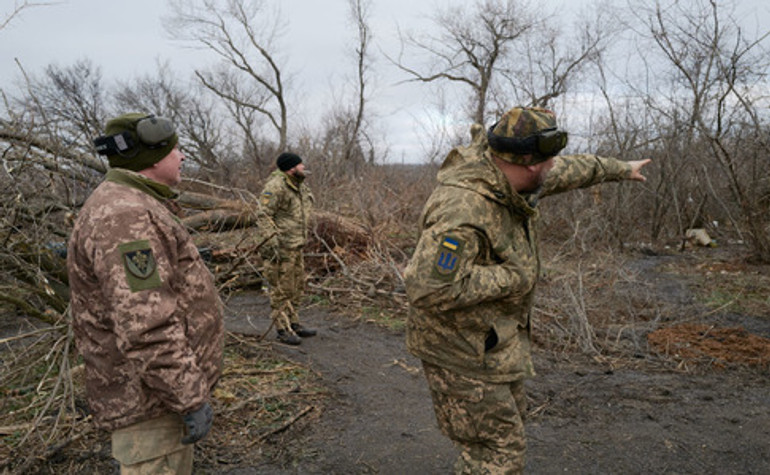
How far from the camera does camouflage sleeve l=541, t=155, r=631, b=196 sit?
3.03 m

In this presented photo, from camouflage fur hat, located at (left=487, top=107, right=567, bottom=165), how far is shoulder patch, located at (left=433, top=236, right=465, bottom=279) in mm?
492

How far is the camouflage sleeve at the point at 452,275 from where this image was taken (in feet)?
6.81

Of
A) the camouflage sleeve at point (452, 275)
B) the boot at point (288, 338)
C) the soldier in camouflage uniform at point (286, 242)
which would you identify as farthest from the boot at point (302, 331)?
the camouflage sleeve at point (452, 275)

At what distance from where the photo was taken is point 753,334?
19.2 ft

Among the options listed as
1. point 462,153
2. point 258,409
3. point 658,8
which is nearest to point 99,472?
point 258,409

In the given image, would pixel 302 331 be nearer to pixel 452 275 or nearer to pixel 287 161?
pixel 287 161

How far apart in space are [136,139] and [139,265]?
0.58 meters

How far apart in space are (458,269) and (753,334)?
5.52 m

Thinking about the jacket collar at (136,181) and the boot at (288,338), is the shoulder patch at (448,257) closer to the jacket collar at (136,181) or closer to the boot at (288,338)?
the jacket collar at (136,181)

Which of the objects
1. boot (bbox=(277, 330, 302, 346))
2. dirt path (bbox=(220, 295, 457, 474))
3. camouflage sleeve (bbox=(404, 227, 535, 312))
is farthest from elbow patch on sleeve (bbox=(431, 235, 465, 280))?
boot (bbox=(277, 330, 302, 346))

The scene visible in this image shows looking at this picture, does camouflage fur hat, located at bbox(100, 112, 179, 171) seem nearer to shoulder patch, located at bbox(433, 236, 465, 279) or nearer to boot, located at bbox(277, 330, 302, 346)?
shoulder patch, located at bbox(433, 236, 465, 279)

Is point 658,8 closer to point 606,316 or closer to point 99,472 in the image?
point 606,316

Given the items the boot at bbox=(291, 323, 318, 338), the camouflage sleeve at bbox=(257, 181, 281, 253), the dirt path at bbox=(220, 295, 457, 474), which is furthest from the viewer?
the boot at bbox=(291, 323, 318, 338)

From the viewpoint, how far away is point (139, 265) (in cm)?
182
